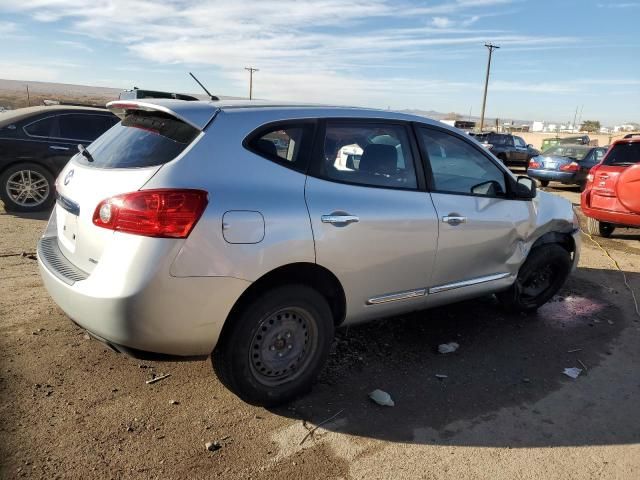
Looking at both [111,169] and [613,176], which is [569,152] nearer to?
[613,176]

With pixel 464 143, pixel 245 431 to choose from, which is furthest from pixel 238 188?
pixel 464 143

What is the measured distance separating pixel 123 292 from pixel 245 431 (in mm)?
1049

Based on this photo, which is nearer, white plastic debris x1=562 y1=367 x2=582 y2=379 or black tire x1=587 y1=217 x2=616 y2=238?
white plastic debris x1=562 y1=367 x2=582 y2=379

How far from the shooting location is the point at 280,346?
3154 mm

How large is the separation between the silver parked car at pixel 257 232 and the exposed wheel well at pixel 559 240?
3.43 ft

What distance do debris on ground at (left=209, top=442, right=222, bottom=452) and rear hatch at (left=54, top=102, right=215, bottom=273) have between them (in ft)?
3.67

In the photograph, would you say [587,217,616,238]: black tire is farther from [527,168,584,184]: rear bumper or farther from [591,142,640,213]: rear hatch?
[527,168,584,184]: rear bumper

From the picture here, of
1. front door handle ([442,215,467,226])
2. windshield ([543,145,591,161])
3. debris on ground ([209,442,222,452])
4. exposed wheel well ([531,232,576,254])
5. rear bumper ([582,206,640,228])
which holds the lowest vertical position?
debris on ground ([209,442,222,452])

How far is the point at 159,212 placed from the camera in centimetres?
259

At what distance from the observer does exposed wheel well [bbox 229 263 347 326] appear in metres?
2.92

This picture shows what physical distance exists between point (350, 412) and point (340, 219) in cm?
116

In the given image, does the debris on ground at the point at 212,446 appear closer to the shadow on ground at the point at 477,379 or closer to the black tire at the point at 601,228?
the shadow on ground at the point at 477,379

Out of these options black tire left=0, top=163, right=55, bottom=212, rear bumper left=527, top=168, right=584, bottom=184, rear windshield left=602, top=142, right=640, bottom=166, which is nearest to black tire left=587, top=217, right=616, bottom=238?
rear windshield left=602, top=142, right=640, bottom=166

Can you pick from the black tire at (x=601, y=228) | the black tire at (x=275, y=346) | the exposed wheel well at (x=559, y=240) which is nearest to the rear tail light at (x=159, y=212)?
the black tire at (x=275, y=346)
